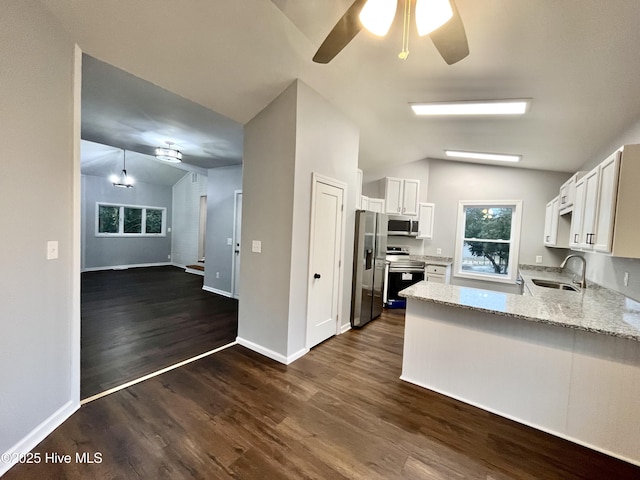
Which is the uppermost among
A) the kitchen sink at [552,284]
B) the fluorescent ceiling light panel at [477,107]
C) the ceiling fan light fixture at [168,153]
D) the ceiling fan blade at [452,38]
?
the fluorescent ceiling light panel at [477,107]

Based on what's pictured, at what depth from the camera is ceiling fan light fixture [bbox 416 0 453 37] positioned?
1223 mm

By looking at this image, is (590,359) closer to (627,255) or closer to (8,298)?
(627,255)

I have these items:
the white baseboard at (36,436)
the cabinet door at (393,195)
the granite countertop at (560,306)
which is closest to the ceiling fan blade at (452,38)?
the granite countertop at (560,306)

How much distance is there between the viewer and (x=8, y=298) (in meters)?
1.57

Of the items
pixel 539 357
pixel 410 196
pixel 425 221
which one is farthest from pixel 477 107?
pixel 425 221

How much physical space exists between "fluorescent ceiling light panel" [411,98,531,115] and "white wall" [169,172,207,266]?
6.90 metres

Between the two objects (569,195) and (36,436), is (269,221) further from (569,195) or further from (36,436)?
(569,195)

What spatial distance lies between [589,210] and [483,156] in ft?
7.75

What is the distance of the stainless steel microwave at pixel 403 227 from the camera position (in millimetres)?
5387

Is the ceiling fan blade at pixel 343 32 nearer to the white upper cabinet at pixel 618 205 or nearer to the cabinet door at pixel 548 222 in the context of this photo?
the white upper cabinet at pixel 618 205

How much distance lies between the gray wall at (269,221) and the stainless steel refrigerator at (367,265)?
4.71 feet

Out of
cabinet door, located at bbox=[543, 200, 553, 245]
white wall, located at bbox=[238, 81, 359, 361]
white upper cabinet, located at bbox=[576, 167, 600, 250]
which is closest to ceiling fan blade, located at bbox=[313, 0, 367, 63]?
white wall, located at bbox=[238, 81, 359, 361]

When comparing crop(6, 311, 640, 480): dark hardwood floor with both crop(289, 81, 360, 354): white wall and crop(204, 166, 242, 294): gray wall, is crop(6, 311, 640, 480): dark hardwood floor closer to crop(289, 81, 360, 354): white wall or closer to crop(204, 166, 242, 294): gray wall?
crop(289, 81, 360, 354): white wall

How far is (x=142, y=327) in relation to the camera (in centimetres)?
364
